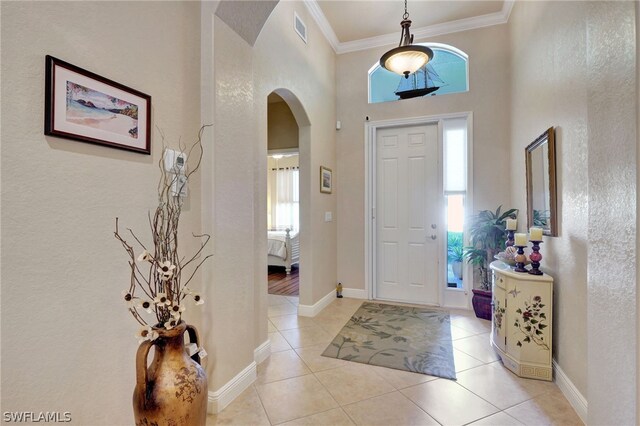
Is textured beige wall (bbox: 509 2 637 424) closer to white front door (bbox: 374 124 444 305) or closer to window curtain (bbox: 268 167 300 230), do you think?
white front door (bbox: 374 124 444 305)

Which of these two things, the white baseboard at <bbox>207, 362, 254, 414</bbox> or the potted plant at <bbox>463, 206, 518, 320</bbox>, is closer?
the white baseboard at <bbox>207, 362, 254, 414</bbox>

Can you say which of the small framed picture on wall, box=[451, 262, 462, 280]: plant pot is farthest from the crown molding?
box=[451, 262, 462, 280]: plant pot

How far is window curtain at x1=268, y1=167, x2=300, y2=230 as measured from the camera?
813 centimetres

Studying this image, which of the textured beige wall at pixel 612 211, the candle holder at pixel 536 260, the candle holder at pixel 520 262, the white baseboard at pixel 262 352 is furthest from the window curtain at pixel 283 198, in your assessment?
the textured beige wall at pixel 612 211

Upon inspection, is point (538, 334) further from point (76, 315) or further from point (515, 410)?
point (76, 315)

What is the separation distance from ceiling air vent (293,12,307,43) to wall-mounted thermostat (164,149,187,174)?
2250mm

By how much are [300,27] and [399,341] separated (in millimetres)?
3463

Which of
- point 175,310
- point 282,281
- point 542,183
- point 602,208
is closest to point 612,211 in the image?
point 602,208

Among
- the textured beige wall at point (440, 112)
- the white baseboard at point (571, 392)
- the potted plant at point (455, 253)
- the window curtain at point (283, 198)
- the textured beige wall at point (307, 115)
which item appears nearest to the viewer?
the white baseboard at point (571, 392)

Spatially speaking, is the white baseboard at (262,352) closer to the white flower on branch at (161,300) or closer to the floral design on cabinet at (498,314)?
the white flower on branch at (161,300)

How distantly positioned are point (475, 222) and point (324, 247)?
1.88m

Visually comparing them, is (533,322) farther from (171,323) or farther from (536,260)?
(171,323)

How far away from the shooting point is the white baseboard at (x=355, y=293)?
408cm

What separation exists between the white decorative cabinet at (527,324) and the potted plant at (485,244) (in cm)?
112
